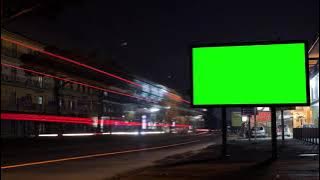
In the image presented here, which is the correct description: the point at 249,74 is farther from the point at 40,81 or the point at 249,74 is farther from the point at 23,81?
the point at 23,81

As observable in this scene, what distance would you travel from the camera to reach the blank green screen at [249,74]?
18547mm

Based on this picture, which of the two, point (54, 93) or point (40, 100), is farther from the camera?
point (54, 93)

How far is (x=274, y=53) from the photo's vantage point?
1862 centimetres

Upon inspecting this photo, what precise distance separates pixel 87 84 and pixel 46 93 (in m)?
4.36

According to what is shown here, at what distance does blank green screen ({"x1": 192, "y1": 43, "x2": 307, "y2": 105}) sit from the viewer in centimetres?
1855

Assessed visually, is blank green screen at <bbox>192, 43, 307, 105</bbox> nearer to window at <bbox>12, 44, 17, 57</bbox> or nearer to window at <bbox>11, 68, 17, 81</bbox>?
window at <bbox>12, 44, 17, 57</bbox>

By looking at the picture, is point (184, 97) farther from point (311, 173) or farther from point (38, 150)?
point (311, 173)

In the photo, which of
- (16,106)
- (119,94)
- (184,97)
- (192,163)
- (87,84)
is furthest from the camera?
(184,97)

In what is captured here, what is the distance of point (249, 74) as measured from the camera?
19031 millimetres

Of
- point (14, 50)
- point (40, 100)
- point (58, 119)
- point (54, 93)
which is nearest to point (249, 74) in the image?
point (14, 50)

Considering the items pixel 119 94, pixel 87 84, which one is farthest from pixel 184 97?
pixel 87 84

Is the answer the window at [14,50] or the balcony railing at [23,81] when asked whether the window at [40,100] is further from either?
the window at [14,50]

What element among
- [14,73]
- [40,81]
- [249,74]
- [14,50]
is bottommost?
[249,74]

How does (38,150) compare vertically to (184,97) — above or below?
below
